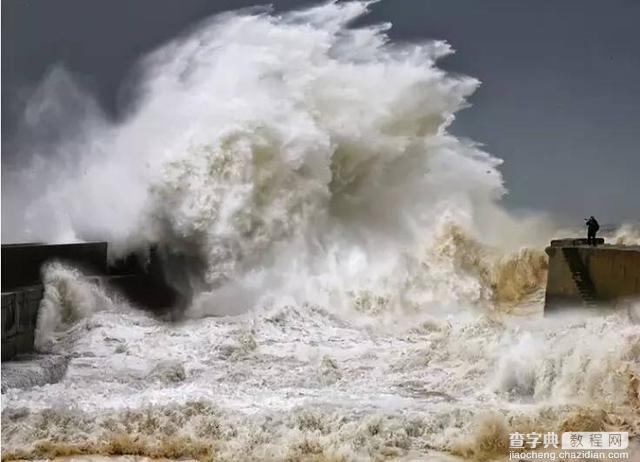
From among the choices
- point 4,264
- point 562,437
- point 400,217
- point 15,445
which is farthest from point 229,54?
point 562,437

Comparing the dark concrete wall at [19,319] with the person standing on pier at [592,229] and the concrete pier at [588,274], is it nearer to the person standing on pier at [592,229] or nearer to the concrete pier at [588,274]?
the concrete pier at [588,274]

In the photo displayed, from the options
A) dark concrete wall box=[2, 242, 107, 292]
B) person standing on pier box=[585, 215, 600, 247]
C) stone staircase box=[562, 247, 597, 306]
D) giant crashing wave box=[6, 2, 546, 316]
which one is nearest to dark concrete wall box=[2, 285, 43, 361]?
dark concrete wall box=[2, 242, 107, 292]

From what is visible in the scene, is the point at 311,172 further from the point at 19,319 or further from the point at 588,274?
the point at 19,319

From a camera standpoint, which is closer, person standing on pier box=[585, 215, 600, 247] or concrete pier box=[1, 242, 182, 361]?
person standing on pier box=[585, 215, 600, 247]

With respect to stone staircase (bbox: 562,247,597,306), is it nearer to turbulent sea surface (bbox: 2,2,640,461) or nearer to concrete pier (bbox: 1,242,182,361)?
turbulent sea surface (bbox: 2,2,640,461)

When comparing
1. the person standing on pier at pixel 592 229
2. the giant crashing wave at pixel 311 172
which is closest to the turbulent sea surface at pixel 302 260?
the giant crashing wave at pixel 311 172

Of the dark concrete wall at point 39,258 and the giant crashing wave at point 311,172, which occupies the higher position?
the giant crashing wave at point 311,172
